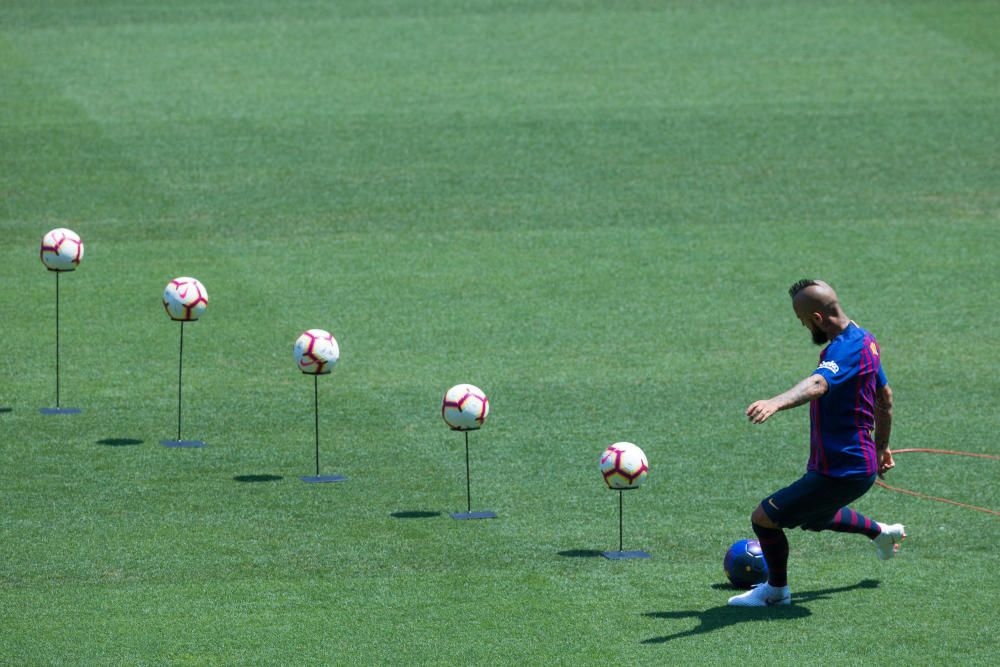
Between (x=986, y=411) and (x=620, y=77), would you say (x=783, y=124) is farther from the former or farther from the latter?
(x=986, y=411)

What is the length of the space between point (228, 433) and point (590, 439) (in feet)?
10.9

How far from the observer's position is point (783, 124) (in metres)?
25.5

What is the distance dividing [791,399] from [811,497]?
1.00 metres

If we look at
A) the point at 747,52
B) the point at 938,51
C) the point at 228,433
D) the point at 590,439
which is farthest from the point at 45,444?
the point at 938,51

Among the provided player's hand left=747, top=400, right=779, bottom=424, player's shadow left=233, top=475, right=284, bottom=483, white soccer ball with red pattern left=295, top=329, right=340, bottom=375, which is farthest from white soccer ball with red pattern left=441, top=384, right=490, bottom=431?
player's hand left=747, top=400, right=779, bottom=424

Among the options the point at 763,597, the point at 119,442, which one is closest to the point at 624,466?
the point at 763,597

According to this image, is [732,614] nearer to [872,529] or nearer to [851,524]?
[851,524]

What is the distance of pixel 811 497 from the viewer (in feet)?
32.0

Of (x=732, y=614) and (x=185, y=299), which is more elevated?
(x=185, y=299)

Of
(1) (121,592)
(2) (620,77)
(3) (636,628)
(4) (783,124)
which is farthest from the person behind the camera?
(2) (620,77)

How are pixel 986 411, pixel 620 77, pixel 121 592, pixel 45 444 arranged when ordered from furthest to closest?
pixel 620 77
pixel 986 411
pixel 45 444
pixel 121 592

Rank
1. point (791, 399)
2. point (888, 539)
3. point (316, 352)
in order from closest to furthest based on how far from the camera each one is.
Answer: point (791, 399) < point (888, 539) < point (316, 352)

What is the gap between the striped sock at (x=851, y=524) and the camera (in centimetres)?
1047

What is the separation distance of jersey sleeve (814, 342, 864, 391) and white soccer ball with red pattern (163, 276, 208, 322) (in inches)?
235
